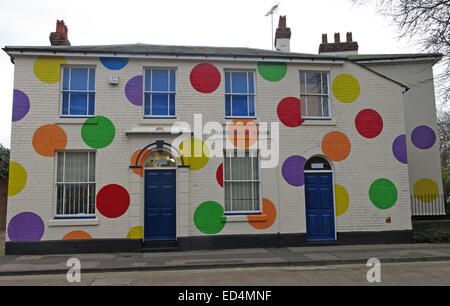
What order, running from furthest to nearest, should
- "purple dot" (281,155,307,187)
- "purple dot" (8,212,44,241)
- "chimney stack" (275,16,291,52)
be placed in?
"chimney stack" (275,16,291,52), "purple dot" (281,155,307,187), "purple dot" (8,212,44,241)

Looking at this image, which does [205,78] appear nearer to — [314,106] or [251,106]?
[251,106]

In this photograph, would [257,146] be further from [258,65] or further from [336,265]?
[336,265]

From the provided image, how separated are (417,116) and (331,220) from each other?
6.90 metres

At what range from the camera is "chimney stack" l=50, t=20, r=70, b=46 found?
14.0 meters

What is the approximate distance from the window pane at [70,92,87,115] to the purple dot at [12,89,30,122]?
1.34m

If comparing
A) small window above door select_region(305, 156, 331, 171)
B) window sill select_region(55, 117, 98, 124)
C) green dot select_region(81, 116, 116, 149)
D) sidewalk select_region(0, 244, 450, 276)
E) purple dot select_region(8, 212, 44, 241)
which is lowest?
sidewalk select_region(0, 244, 450, 276)

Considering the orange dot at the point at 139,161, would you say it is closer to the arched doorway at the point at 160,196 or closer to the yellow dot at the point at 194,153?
the arched doorway at the point at 160,196

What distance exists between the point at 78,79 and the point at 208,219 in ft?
21.1

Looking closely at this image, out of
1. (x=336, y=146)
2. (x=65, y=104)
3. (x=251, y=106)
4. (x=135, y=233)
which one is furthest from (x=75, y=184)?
(x=336, y=146)

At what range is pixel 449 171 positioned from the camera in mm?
21172

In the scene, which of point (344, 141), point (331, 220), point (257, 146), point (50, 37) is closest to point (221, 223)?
point (257, 146)

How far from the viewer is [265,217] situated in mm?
12477

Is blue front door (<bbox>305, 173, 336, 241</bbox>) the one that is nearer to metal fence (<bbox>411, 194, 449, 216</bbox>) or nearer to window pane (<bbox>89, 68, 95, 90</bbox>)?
metal fence (<bbox>411, 194, 449, 216</bbox>)

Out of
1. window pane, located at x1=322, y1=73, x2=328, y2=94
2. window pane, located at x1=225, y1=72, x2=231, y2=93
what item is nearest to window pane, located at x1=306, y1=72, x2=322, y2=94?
window pane, located at x1=322, y1=73, x2=328, y2=94
